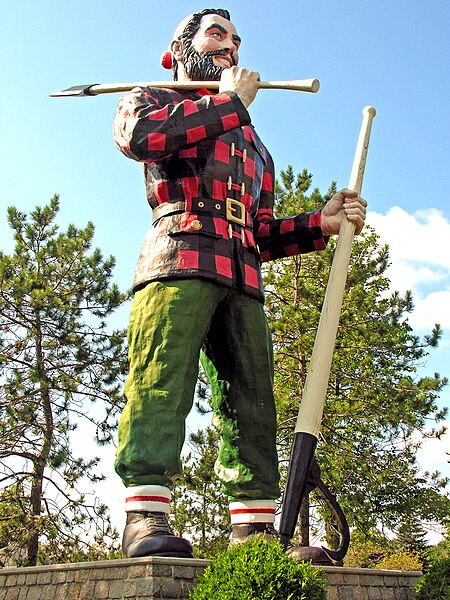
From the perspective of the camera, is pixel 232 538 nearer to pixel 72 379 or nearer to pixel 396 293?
pixel 72 379

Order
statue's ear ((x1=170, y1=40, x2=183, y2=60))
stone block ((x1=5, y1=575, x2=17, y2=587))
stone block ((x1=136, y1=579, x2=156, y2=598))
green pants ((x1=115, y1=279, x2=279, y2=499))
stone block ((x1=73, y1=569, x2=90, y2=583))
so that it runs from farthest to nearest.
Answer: statue's ear ((x1=170, y1=40, x2=183, y2=60))
stone block ((x1=5, y1=575, x2=17, y2=587))
green pants ((x1=115, y1=279, x2=279, y2=499))
stone block ((x1=73, y1=569, x2=90, y2=583))
stone block ((x1=136, y1=579, x2=156, y2=598))

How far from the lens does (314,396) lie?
3.50 meters

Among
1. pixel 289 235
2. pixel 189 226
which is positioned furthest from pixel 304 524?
pixel 189 226

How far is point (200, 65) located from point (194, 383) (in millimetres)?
1772

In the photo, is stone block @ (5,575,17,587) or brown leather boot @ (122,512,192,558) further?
stone block @ (5,575,17,587)

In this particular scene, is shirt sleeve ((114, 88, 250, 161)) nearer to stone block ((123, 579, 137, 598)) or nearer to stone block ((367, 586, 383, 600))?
stone block ((123, 579, 137, 598))

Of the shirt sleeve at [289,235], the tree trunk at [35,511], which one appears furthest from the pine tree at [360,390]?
the shirt sleeve at [289,235]

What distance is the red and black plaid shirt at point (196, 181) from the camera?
3332mm

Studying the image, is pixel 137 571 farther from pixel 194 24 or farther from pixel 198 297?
pixel 194 24

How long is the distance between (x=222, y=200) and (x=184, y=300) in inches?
23.9

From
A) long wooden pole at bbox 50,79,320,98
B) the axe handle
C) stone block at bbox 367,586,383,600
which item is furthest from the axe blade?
stone block at bbox 367,586,383,600

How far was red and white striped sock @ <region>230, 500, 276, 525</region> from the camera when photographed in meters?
3.43

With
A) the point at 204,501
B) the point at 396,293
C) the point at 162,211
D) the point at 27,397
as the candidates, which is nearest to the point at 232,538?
the point at 162,211

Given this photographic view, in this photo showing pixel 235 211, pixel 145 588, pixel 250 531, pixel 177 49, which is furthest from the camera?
pixel 177 49
